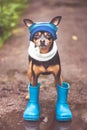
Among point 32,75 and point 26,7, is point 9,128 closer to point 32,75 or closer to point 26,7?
point 32,75

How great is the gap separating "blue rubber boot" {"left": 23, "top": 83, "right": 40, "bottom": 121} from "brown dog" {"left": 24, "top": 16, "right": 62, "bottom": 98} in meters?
0.13

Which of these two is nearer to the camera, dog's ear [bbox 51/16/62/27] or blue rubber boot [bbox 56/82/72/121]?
dog's ear [bbox 51/16/62/27]

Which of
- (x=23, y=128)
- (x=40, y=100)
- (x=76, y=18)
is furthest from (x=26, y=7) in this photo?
(x=23, y=128)

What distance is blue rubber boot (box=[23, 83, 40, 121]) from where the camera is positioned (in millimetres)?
4730

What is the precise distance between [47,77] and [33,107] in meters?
1.34

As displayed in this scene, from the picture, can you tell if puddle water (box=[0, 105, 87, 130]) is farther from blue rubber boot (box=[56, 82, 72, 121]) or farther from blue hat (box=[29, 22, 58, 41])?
blue hat (box=[29, 22, 58, 41])

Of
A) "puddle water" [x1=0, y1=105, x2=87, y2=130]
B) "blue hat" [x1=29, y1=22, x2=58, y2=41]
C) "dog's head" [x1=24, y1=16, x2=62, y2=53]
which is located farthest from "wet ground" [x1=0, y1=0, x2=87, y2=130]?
"blue hat" [x1=29, y1=22, x2=58, y2=41]

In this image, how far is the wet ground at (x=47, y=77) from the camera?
4.77 m

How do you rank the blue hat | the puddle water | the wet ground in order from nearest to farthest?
the blue hat < the puddle water < the wet ground

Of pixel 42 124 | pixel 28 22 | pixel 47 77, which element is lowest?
pixel 42 124

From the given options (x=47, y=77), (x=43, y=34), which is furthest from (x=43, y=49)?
(x=47, y=77)

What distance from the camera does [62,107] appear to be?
4.80 metres

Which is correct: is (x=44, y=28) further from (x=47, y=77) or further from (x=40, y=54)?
(x=47, y=77)

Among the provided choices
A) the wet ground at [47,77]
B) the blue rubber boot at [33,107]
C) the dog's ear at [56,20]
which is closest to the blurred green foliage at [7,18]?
the wet ground at [47,77]
